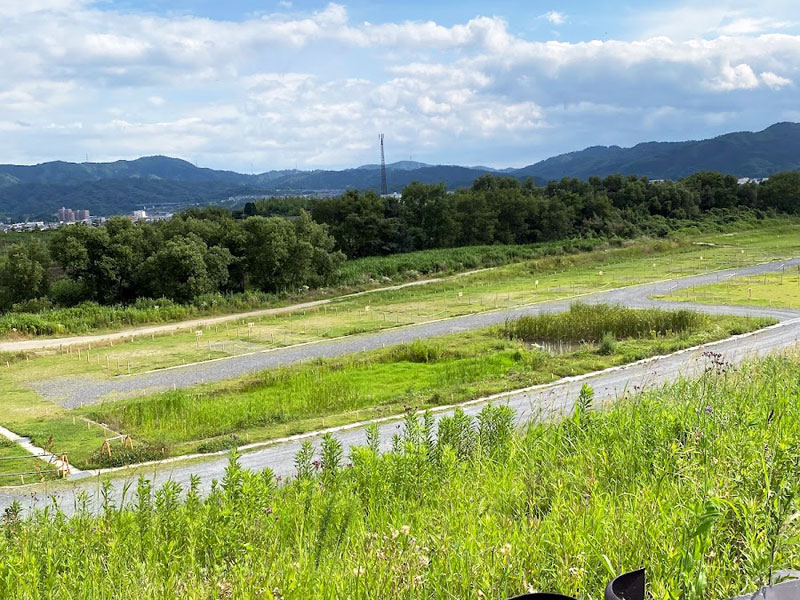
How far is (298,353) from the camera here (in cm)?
2578

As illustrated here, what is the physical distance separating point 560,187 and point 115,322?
181ft

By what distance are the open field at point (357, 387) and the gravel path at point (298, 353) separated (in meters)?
1.35

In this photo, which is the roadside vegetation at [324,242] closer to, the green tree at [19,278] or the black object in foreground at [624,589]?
the green tree at [19,278]

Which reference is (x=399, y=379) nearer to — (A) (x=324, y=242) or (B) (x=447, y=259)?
(A) (x=324, y=242)

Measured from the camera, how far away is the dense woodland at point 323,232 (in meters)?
38.3

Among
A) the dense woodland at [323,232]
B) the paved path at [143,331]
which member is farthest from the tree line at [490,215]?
the paved path at [143,331]

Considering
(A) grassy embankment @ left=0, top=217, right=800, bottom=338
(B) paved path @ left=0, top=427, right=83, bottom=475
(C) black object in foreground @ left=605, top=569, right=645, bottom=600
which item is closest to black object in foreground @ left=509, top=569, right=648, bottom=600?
(C) black object in foreground @ left=605, top=569, right=645, bottom=600

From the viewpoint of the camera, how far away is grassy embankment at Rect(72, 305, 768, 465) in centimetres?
1620

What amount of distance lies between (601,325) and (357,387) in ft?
38.1

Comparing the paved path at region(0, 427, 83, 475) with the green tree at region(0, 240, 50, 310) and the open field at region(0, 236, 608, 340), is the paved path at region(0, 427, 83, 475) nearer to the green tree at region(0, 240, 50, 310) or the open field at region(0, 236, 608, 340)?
the open field at region(0, 236, 608, 340)

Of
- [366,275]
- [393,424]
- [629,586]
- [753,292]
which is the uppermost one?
[629,586]

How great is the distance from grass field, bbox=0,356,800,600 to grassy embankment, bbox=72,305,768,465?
6445 millimetres

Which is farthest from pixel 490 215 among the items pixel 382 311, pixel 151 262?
pixel 151 262

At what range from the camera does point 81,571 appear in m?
3.83
